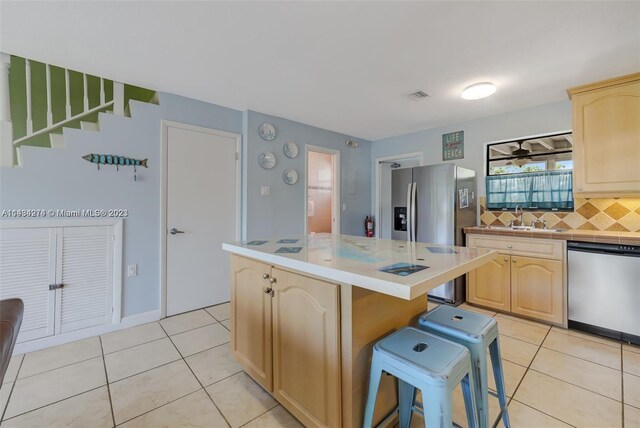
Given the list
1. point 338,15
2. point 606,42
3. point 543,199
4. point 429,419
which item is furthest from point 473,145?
point 429,419

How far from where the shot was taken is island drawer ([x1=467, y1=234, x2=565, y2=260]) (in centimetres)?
263

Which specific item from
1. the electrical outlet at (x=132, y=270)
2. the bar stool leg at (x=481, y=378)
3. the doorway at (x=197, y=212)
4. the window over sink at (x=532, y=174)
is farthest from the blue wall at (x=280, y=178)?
the bar stool leg at (x=481, y=378)

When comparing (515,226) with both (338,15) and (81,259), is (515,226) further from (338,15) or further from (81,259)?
(81,259)

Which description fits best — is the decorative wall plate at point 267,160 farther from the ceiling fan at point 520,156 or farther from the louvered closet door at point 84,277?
the ceiling fan at point 520,156

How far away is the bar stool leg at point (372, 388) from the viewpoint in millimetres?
1175

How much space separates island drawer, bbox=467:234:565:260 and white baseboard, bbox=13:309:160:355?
3566 mm

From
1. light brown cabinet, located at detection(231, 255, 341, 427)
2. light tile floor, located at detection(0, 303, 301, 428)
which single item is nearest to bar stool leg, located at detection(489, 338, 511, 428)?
light brown cabinet, located at detection(231, 255, 341, 427)

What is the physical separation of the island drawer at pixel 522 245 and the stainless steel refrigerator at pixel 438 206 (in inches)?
8.9

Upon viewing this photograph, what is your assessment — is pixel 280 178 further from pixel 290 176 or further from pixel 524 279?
pixel 524 279

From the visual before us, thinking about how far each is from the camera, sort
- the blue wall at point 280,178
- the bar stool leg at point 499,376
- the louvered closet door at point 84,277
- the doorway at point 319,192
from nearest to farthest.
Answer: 1. the bar stool leg at point 499,376
2. the louvered closet door at point 84,277
3. the blue wall at point 280,178
4. the doorway at point 319,192

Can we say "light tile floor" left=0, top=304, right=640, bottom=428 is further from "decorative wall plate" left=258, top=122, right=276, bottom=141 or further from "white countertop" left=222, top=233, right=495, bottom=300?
"decorative wall plate" left=258, top=122, right=276, bottom=141

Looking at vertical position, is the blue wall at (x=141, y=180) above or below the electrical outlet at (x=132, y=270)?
above

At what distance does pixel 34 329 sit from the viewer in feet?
7.44

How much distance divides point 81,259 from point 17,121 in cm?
122
